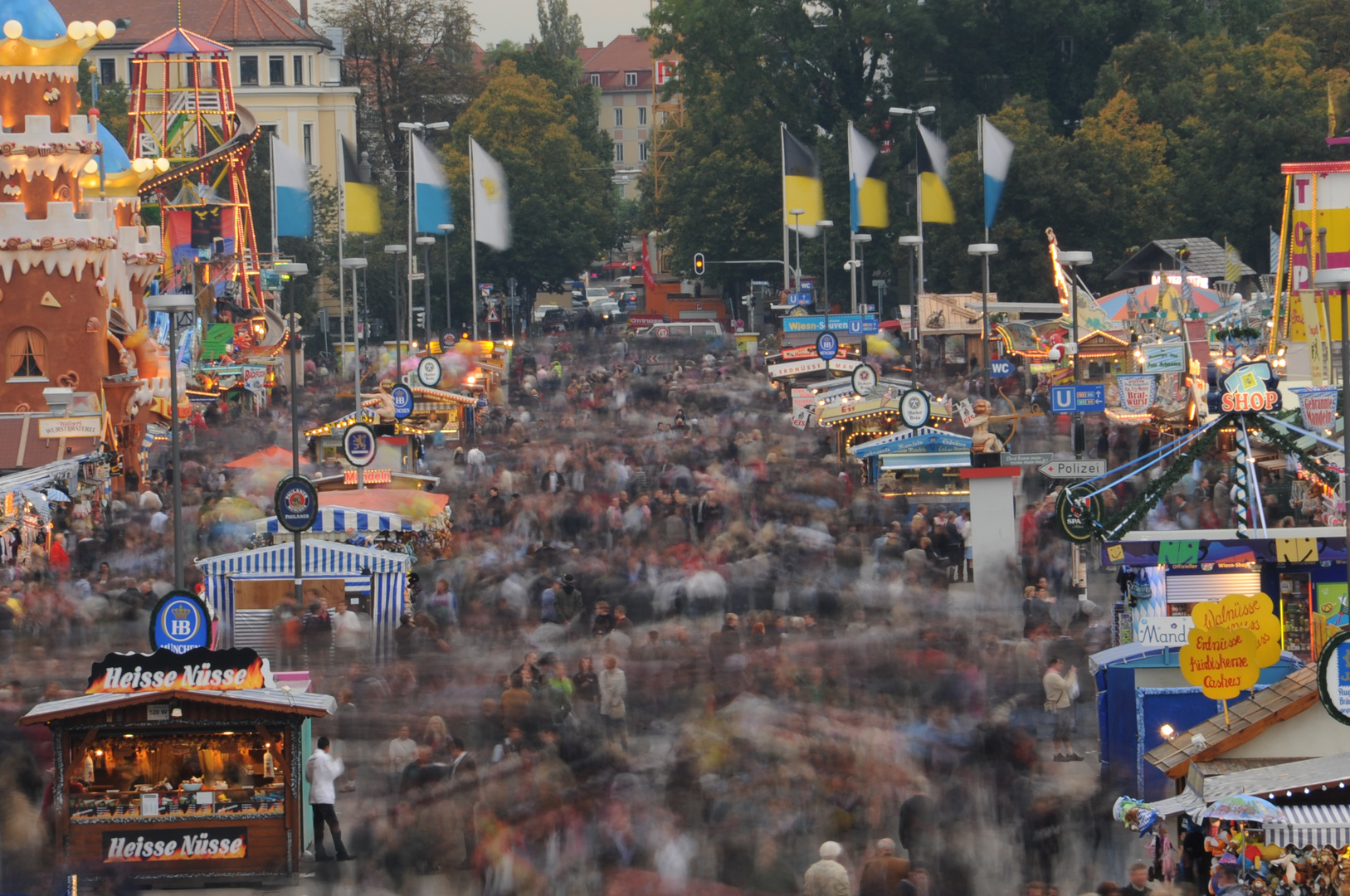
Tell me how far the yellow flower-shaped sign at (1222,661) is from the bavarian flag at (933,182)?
120 feet

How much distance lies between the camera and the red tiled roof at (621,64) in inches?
7525

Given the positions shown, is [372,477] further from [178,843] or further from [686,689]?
[178,843]

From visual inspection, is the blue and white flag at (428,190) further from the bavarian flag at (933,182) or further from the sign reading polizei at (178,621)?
the sign reading polizei at (178,621)

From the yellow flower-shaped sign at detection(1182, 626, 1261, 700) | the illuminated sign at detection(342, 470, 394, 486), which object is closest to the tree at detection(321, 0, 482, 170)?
the illuminated sign at detection(342, 470, 394, 486)

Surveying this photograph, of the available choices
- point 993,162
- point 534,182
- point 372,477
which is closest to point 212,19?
point 534,182

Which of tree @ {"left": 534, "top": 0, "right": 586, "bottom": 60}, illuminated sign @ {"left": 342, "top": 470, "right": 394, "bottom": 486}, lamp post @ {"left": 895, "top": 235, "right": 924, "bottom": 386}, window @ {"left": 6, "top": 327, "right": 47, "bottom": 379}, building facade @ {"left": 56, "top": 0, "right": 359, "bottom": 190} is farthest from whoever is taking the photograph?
tree @ {"left": 534, "top": 0, "right": 586, "bottom": 60}

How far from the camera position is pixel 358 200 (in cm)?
4641

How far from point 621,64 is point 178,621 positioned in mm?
179362

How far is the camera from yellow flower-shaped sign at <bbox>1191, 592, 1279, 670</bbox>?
616 inches

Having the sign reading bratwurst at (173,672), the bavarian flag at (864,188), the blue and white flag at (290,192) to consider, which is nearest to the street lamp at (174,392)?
the sign reading bratwurst at (173,672)

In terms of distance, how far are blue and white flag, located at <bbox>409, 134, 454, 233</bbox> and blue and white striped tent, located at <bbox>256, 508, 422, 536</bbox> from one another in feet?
74.3

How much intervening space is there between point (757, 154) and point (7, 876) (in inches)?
2886

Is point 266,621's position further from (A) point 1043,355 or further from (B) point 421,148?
(A) point 1043,355

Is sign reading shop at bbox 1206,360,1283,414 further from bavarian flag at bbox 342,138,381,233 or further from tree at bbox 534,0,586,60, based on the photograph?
tree at bbox 534,0,586,60
